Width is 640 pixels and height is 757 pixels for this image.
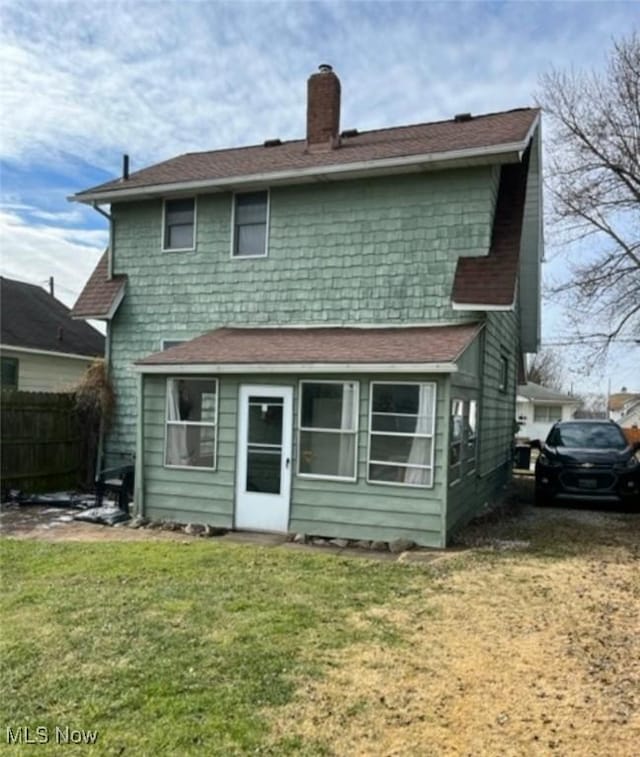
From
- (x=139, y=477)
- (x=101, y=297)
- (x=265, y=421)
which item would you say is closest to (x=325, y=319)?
(x=265, y=421)

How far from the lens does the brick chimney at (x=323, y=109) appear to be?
1209cm

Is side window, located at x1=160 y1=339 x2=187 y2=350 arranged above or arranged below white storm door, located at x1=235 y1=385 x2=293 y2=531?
above

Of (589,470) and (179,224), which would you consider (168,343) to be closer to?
(179,224)

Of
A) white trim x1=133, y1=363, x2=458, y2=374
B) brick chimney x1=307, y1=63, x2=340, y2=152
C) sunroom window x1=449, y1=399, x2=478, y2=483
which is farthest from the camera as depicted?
brick chimney x1=307, y1=63, x2=340, y2=152

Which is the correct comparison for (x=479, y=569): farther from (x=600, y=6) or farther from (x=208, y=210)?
(x=600, y=6)

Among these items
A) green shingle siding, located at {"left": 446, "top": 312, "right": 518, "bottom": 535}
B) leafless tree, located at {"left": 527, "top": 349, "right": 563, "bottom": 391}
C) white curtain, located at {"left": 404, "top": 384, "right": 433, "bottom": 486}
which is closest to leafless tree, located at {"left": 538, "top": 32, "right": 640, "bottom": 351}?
green shingle siding, located at {"left": 446, "top": 312, "right": 518, "bottom": 535}

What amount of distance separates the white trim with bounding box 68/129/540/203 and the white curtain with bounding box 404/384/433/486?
13.5 feet

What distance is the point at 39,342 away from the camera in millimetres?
19375

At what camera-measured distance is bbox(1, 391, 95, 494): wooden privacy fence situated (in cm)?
1104

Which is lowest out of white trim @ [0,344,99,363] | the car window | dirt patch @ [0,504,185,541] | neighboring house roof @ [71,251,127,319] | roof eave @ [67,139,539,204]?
dirt patch @ [0,504,185,541]

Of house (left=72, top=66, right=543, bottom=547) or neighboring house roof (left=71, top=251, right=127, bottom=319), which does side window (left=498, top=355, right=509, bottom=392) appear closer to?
house (left=72, top=66, right=543, bottom=547)

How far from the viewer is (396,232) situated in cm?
1032

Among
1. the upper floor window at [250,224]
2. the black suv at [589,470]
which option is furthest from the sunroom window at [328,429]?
the black suv at [589,470]

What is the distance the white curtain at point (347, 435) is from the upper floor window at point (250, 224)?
4.21 m
